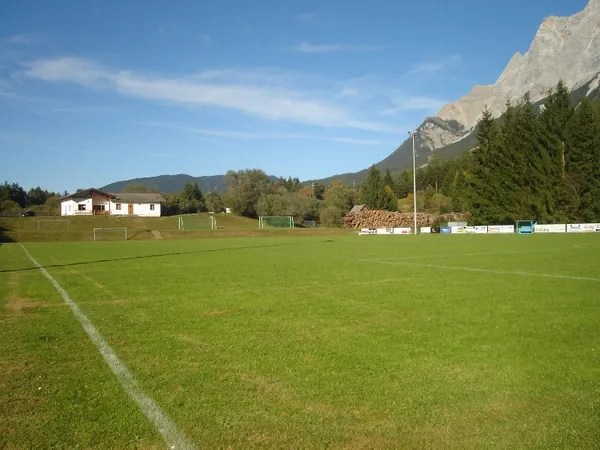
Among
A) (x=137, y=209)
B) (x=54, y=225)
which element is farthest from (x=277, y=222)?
(x=54, y=225)

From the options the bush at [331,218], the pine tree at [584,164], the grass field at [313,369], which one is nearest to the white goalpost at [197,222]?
the bush at [331,218]

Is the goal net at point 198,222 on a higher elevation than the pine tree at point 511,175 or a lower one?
lower

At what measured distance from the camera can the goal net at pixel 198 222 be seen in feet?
253

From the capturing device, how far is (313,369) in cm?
558

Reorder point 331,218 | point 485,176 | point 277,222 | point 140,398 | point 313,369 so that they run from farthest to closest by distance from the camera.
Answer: point 331,218 < point 277,222 < point 485,176 < point 313,369 < point 140,398

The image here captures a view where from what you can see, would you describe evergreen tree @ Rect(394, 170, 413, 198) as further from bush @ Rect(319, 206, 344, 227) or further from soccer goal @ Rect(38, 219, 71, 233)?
soccer goal @ Rect(38, 219, 71, 233)

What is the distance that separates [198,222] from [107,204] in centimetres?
2225

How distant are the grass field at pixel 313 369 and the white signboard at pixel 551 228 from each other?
53.0m

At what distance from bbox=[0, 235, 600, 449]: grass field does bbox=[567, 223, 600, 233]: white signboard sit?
52187 millimetres

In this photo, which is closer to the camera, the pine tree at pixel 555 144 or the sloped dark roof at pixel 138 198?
the pine tree at pixel 555 144

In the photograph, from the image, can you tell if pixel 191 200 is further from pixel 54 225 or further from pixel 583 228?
pixel 583 228

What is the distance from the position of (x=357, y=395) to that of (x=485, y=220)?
68.7 metres

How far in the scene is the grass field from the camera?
12.9 ft

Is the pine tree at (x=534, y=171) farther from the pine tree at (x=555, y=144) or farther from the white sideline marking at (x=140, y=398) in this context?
the white sideline marking at (x=140, y=398)
